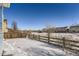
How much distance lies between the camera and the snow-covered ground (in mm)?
3271

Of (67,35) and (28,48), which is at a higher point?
(67,35)

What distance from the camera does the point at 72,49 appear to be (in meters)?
3.23

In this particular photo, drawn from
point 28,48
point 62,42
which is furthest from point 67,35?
point 28,48

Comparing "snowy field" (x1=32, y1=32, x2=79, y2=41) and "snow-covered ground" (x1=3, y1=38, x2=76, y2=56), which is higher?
"snowy field" (x1=32, y1=32, x2=79, y2=41)

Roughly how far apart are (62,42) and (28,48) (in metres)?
0.40

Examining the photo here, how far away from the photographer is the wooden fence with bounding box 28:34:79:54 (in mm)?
3250

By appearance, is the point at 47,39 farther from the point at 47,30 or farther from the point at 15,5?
the point at 15,5

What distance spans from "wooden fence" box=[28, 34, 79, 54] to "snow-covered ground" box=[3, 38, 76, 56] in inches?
1.9

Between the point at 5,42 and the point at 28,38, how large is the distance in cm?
27

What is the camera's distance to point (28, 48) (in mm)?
3312

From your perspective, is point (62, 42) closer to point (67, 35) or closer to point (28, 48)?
point (67, 35)

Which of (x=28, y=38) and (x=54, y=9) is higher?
(x=54, y=9)

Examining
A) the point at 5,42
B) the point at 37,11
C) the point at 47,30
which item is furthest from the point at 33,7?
the point at 5,42

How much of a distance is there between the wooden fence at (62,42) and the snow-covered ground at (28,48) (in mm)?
49
